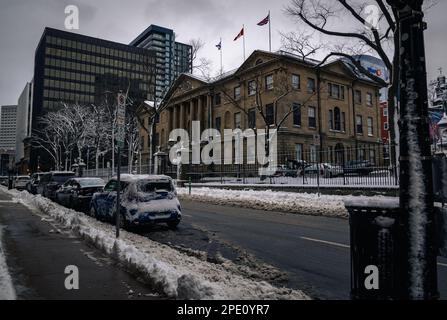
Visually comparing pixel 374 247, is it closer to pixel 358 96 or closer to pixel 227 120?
pixel 227 120

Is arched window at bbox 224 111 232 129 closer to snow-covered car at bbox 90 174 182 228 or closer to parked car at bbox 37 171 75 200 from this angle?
parked car at bbox 37 171 75 200

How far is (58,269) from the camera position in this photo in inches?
227

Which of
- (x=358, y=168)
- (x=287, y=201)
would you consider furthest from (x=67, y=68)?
(x=358, y=168)

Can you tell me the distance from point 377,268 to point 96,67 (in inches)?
4201

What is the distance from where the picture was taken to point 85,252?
705cm

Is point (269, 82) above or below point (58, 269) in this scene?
above

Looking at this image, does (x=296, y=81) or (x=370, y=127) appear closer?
(x=296, y=81)

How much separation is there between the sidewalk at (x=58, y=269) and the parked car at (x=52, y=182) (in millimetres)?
11764

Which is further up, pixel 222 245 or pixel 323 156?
pixel 323 156

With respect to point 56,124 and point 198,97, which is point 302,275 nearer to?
point 198,97

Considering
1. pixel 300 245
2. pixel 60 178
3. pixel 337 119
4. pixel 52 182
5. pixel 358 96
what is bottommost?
pixel 300 245

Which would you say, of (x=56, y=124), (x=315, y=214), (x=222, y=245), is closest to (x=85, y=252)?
(x=222, y=245)

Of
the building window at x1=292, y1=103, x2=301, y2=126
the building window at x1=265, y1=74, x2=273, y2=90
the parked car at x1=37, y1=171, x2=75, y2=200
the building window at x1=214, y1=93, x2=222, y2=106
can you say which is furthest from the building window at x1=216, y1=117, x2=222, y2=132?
the parked car at x1=37, y1=171, x2=75, y2=200

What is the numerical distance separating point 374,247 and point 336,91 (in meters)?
40.4
